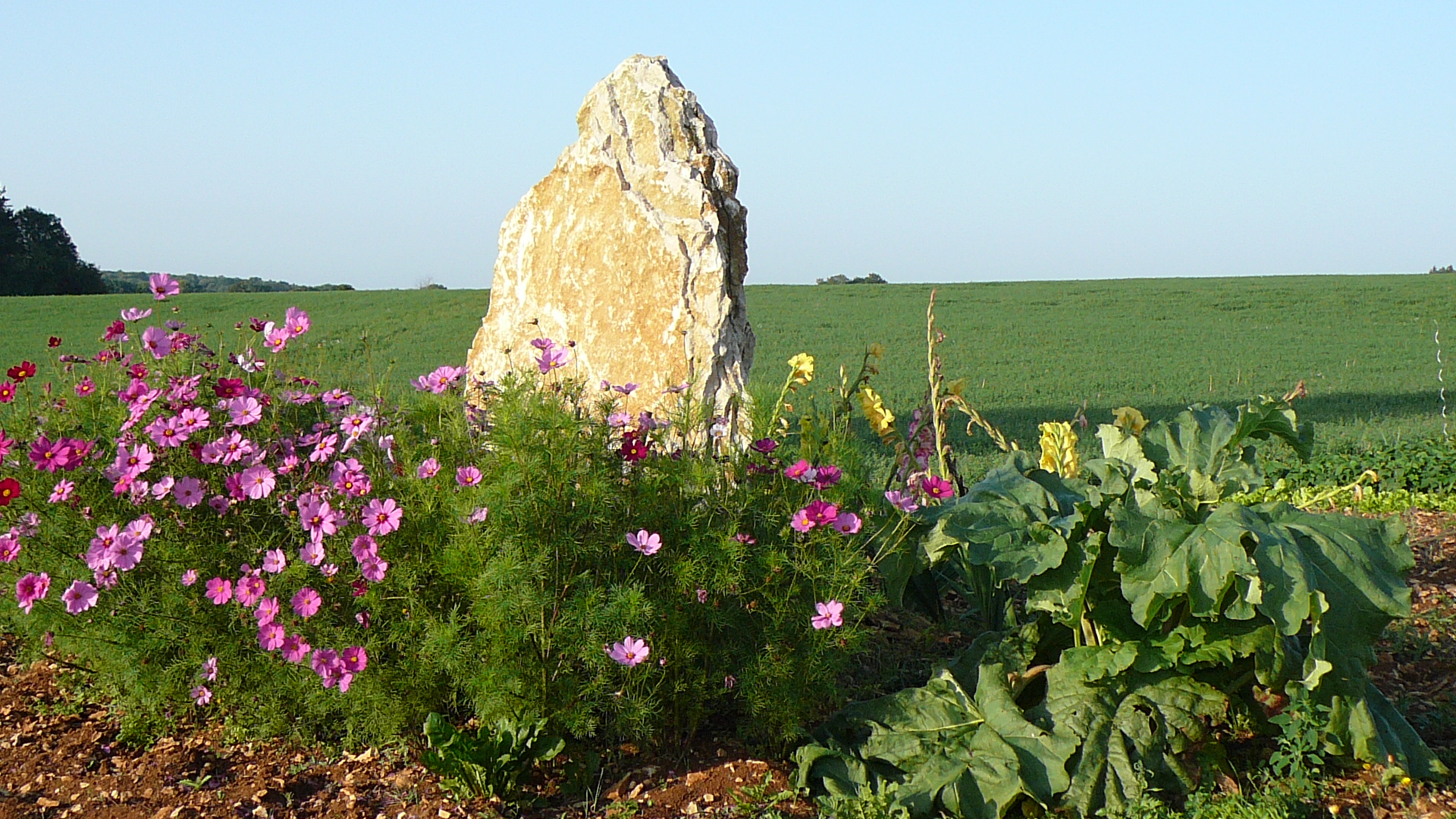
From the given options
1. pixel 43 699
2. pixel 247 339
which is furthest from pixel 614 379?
pixel 43 699

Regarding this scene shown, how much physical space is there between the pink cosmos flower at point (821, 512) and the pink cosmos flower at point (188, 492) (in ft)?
5.69

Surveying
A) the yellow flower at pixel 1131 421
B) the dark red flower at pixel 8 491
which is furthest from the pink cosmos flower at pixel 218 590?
the yellow flower at pixel 1131 421

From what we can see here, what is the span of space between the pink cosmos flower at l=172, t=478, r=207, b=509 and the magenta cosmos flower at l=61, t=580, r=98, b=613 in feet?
1.07

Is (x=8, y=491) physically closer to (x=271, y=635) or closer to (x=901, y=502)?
(x=271, y=635)

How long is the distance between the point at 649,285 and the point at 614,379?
1.42 ft

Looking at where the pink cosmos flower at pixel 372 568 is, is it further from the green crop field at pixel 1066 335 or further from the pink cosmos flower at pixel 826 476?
the green crop field at pixel 1066 335

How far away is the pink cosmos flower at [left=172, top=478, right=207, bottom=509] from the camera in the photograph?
315 cm

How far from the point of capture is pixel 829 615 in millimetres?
2969

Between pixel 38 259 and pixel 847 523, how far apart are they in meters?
44.4

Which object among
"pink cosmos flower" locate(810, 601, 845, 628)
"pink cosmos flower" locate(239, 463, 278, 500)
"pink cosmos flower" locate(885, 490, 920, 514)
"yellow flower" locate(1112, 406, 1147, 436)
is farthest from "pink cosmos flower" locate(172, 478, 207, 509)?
"yellow flower" locate(1112, 406, 1147, 436)

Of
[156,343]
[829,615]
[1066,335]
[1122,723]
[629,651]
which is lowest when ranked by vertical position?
[1122,723]

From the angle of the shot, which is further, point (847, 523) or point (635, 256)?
point (635, 256)

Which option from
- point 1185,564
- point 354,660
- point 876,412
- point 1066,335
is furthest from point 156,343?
point 1066,335

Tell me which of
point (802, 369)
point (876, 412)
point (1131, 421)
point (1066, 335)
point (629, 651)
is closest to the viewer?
point (629, 651)
